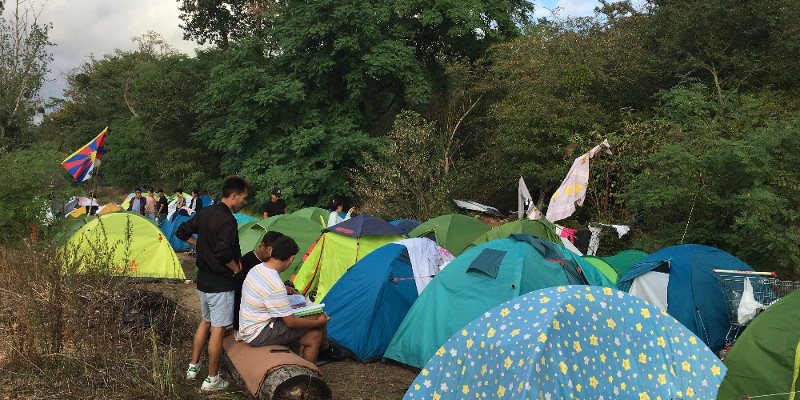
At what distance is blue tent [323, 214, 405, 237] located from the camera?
8078mm

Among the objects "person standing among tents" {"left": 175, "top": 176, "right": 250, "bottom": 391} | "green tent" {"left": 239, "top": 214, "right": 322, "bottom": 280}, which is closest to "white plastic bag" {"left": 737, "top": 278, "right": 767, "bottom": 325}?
"person standing among tents" {"left": 175, "top": 176, "right": 250, "bottom": 391}

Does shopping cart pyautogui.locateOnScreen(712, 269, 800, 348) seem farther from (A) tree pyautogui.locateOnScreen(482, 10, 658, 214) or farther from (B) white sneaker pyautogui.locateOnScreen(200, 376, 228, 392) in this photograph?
(A) tree pyautogui.locateOnScreen(482, 10, 658, 214)

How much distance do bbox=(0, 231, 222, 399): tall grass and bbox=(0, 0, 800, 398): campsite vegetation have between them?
24 millimetres

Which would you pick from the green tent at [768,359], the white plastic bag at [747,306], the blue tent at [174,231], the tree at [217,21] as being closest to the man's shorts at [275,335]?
the green tent at [768,359]

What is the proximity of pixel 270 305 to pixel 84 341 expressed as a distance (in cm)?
165

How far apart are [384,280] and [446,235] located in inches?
95.5

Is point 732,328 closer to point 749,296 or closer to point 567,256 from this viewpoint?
point 749,296

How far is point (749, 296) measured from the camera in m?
6.02

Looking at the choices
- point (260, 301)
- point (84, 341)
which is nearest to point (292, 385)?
point (260, 301)

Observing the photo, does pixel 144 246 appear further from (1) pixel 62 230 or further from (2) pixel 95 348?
(2) pixel 95 348

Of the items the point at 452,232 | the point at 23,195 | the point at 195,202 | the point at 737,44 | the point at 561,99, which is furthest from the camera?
the point at 195,202

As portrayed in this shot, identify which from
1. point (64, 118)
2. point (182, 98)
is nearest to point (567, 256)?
point (182, 98)

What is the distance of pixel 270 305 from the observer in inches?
193

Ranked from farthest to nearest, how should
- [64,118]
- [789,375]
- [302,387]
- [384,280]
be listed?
[64,118]
[384,280]
[302,387]
[789,375]
